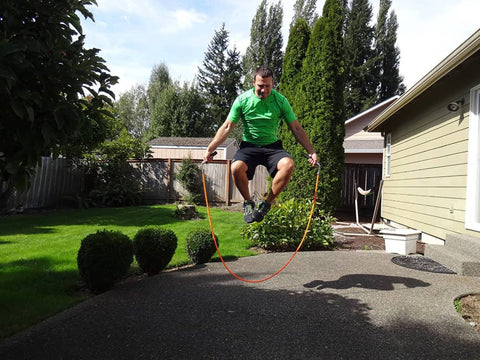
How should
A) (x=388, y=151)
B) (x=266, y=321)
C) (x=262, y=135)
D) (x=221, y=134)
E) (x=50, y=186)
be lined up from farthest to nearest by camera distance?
(x=50, y=186) → (x=388, y=151) → (x=262, y=135) → (x=221, y=134) → (x=266, y=321)

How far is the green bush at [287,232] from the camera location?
614 centimetres

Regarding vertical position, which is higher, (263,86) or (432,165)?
(263,86)

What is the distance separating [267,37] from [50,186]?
25799 mm

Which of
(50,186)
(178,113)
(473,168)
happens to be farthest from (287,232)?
(178,113)

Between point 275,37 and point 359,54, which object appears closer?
point 275,37

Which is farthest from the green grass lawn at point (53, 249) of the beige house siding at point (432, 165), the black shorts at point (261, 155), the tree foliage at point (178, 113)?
the tree foliage at point (178, 113)

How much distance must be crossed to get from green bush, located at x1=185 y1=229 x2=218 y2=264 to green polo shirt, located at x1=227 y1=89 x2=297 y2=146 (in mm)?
1837

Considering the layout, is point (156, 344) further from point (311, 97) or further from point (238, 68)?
point (238, 68)

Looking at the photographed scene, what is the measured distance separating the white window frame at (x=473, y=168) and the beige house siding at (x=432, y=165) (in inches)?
5.4

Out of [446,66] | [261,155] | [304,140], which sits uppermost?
[446,66]

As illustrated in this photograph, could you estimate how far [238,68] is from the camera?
34312 mm

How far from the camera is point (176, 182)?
12.8 m

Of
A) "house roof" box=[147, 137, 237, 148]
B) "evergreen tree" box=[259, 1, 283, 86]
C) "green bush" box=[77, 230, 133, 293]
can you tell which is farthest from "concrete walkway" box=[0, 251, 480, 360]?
"evergreen tree" box=[259, 1, 283, 86]

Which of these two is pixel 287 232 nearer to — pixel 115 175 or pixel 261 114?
pixel 261 114
